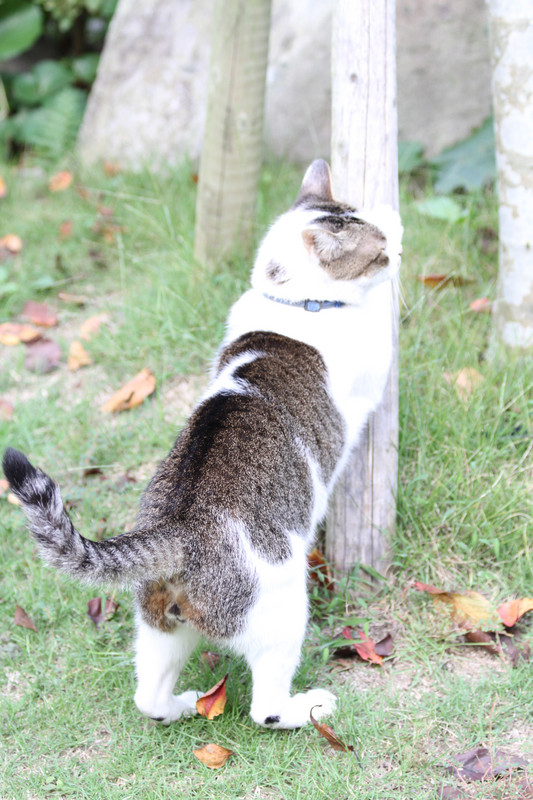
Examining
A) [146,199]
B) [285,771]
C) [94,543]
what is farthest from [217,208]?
[285,771]

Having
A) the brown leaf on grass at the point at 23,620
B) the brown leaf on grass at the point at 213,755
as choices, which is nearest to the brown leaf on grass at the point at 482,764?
the brown leaf on grass at the point at 213,755

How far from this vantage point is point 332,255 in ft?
7.78

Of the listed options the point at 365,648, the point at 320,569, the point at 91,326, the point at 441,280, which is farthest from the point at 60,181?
the point at 365,648

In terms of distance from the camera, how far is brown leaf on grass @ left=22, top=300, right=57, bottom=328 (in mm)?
4078

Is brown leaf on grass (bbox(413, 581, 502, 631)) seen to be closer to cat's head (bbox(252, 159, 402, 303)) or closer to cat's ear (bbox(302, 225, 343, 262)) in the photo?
cat's head (bbox(252, 159, 402, 303))

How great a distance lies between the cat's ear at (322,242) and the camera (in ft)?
7.59

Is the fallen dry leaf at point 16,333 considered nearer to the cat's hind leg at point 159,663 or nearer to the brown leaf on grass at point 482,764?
the cat's hind leg at point 159,663

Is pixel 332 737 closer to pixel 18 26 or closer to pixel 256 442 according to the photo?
pixel 256 442

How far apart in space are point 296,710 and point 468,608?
705mm

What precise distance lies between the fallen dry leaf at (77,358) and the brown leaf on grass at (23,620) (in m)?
1.37

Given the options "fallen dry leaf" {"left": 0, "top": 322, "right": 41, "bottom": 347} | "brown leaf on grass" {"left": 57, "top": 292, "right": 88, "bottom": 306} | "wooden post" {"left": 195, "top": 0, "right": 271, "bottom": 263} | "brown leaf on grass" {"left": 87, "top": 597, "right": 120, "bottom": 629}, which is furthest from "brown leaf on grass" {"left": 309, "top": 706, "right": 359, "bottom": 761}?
"brown leaf on grass" {"left": 57, "top": 292, "right": 88, "bottom": 306}

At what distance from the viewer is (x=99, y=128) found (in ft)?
16.4

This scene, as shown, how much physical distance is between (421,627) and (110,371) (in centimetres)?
Answer: 186

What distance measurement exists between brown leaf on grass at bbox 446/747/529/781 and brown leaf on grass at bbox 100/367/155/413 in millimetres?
1928
